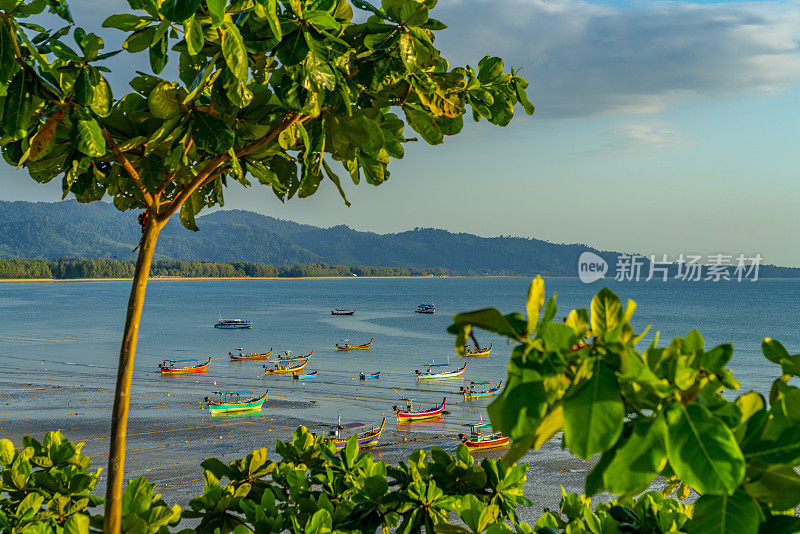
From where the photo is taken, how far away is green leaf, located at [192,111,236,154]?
2.22 metres

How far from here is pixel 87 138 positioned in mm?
2037

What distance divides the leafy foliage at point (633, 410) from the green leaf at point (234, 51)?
1.39 metres

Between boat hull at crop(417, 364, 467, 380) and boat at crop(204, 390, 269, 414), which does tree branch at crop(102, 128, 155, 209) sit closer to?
boat at crop(204, 390, 269, 414)

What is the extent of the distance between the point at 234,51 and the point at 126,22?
18.5 inches

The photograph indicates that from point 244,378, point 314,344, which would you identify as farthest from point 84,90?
point 314,344

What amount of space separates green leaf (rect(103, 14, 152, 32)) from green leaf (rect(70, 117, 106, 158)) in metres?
0.32

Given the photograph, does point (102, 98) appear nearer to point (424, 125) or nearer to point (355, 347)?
point (424, 125)

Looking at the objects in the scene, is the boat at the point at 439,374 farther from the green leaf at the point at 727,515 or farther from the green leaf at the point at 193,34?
the green leaf at the point at 727,515

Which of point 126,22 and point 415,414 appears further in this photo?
point 415,414

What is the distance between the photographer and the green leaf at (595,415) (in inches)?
26.9

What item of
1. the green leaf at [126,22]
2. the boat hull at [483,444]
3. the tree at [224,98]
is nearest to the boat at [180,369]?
the boat hull at [483,444]

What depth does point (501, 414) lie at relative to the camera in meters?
0.74

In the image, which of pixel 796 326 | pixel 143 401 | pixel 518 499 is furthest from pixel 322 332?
pixel 518 499

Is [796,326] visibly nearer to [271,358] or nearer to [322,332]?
[322,332]
